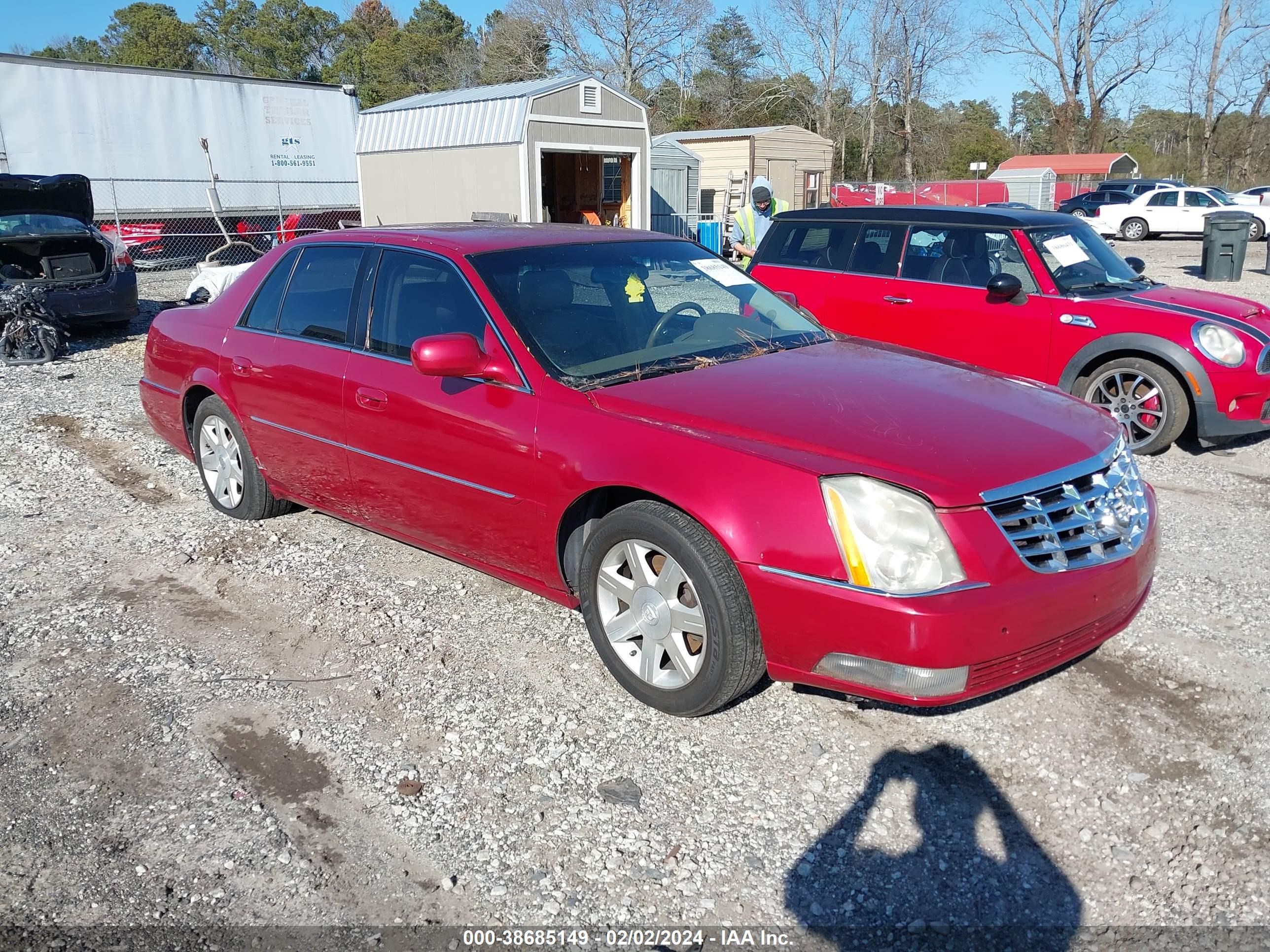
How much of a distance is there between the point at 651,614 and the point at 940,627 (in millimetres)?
1026

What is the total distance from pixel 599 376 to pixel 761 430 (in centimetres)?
81

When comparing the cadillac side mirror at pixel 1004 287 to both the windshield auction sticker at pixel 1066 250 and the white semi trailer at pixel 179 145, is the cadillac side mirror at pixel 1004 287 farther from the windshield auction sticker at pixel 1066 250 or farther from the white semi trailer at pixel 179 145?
the white semi trailer at pixel 179 145

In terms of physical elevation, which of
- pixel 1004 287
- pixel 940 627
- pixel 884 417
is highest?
pixel 1004 287

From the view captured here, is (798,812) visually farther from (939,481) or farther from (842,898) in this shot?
(939,481)

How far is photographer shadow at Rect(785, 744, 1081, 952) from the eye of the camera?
8.38ft

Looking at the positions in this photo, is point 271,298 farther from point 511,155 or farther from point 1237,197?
point 1237,197

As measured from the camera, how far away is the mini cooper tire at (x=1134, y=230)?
2911cm

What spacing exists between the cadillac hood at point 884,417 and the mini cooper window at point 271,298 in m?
2.32

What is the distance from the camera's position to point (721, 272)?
4.90 m

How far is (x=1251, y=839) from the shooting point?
286cm

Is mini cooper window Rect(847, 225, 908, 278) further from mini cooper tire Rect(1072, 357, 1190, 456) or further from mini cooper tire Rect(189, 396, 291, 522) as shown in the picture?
mini cooper tire Rect(189, 396, 291, 522)

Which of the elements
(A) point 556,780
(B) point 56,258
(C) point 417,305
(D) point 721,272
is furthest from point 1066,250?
(B) point 56,258

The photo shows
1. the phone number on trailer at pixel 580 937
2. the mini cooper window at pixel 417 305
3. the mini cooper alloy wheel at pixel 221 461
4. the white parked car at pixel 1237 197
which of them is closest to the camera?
the phone number on trailer at pixel 580 937

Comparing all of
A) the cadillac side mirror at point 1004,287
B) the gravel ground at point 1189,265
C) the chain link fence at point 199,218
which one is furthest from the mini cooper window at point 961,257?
the chain link fence at point 199,218
